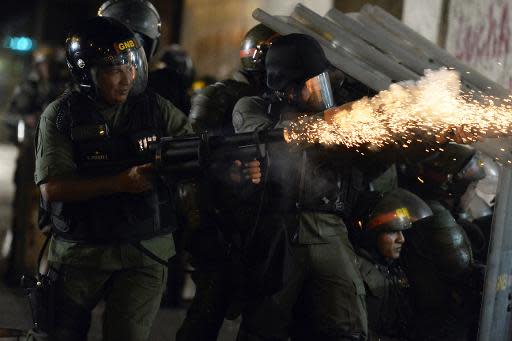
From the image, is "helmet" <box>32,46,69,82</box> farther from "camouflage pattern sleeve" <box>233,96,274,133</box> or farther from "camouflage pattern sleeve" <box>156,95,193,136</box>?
"camouflage pattern sleeve" <box>156,95,193,136</box>

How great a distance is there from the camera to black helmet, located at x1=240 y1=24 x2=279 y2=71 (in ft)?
18.0

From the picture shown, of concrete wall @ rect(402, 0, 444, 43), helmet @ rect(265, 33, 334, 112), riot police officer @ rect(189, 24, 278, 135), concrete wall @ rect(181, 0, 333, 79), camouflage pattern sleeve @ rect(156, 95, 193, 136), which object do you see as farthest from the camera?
concrete wall @ rect(181, 0, 333, 79)

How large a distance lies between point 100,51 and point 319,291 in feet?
5.35

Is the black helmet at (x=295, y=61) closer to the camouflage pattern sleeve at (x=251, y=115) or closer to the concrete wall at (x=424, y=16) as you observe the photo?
the camouflage pattern sleeve at (x=251, y=115)

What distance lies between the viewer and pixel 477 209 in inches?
244

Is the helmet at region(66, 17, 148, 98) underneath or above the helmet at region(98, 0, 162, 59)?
underneath

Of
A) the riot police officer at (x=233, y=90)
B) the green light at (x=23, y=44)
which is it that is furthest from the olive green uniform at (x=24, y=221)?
the green light at (x=23, y=44)

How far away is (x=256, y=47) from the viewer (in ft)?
18.2

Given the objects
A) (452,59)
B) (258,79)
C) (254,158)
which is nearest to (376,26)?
(452,59)

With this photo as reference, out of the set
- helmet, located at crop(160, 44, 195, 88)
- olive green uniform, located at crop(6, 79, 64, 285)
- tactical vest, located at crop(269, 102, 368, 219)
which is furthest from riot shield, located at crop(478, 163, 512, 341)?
olive green uniform, located at crop(6, 79, 64, 285)

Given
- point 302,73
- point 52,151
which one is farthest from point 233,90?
point 52,151

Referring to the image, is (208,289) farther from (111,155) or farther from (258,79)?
(258,79)

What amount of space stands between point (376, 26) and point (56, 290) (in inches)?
102

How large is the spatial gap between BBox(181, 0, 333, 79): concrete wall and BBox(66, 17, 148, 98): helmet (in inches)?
277
